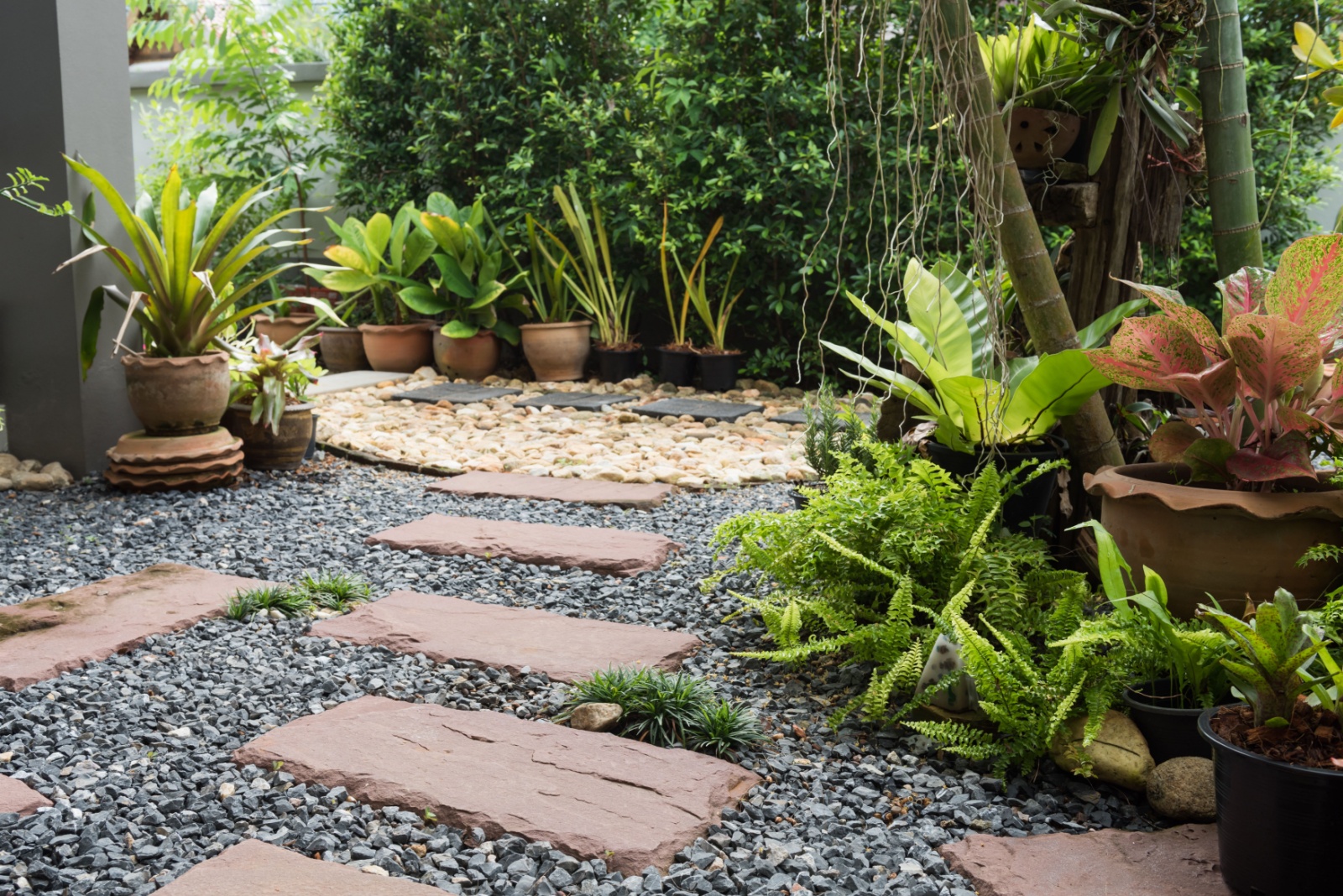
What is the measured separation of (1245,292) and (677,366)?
13.4 feet

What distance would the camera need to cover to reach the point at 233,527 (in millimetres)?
3121

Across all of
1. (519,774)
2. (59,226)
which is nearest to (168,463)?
(59,226)

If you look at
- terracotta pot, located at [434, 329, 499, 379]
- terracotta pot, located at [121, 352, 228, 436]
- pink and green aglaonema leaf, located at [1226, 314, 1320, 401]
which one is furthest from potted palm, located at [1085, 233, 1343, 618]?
terracotta pot, located at [434, 329, 499, 379]

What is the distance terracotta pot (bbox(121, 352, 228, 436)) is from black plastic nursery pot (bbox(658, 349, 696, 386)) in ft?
8.95

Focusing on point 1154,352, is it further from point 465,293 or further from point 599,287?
point 465,293

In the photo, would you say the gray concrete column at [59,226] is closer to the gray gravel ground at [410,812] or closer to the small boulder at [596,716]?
the gray gravel ground at [410,812]

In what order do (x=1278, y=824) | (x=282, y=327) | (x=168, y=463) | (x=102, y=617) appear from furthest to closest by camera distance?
(x=282, y=327) → (x=168, y=463) → (x=102, y=617) → (x=1278, y=824)

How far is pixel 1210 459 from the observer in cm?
188

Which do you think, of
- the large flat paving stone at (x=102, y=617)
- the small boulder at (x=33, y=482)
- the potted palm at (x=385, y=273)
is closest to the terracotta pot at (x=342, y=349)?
the potted palm at (x=385, y=273)

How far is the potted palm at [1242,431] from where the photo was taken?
5.60ft

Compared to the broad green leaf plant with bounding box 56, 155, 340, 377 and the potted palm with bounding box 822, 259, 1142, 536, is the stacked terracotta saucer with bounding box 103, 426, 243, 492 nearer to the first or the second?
the broad green leaf plant with bounding box 56, 155, 340, 377

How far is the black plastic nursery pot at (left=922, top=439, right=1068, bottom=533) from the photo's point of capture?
2.31m

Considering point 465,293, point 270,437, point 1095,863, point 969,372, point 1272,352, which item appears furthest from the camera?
point 465,293

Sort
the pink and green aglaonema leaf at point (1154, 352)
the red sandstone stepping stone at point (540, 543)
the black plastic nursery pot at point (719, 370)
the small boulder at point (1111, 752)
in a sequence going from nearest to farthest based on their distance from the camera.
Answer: the small boulder at point (1111, 752), the pink and green aglaonema leaf at point (1154, 352), the red sandstone stepping stone at point (540, 543), the black plastic nursery pot at point (719, 370)
